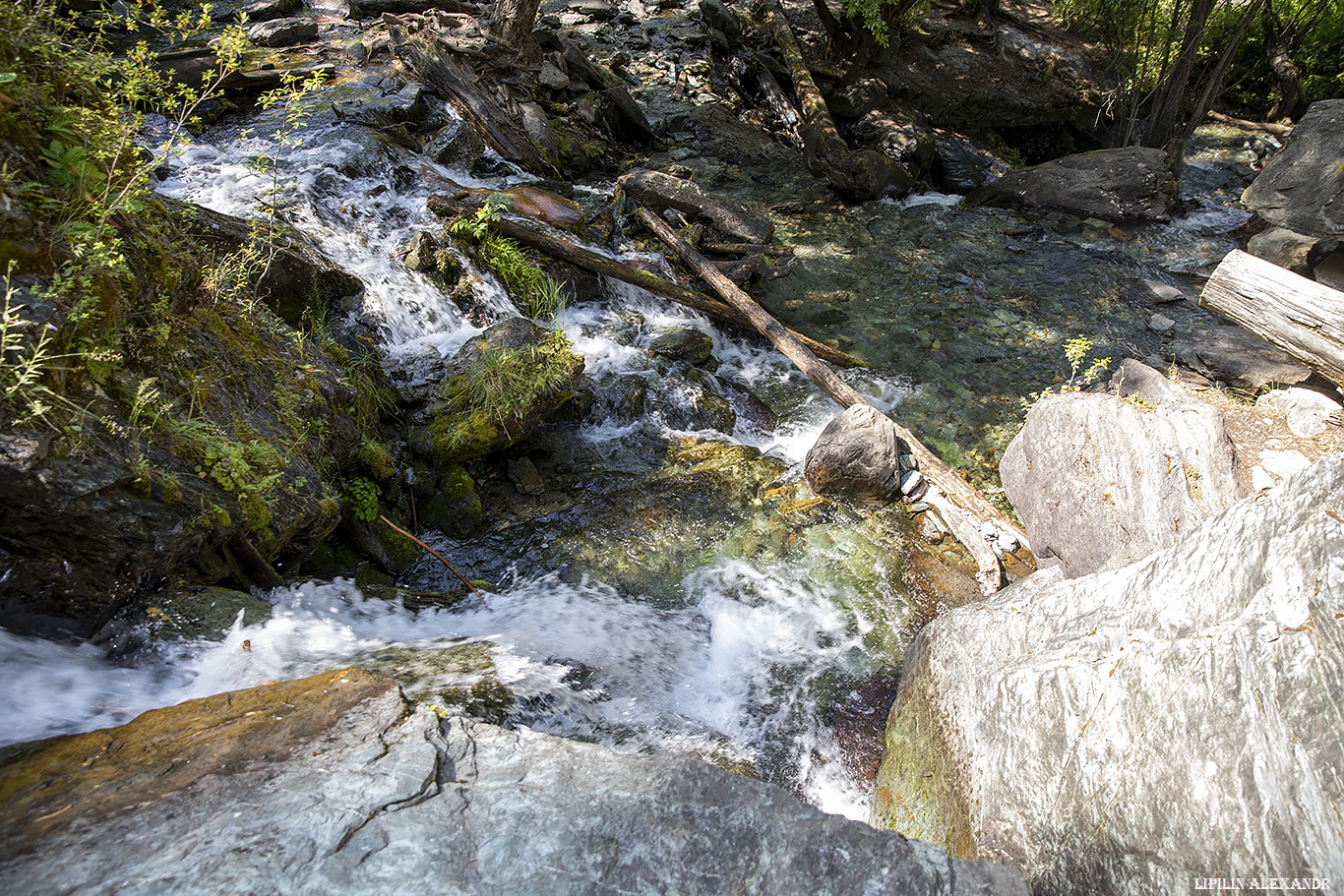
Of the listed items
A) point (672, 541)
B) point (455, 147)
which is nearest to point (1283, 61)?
point (455, 147)

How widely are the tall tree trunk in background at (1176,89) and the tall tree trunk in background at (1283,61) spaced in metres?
2.63

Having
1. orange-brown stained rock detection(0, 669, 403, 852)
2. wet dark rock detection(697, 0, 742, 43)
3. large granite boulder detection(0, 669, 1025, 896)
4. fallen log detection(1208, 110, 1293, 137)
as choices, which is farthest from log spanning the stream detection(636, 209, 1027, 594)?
fallen log detection(1208, 110, 1293, 137)

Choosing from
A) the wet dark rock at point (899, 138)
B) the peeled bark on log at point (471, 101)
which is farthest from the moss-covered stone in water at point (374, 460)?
the wet dark rock at point (899, 138)

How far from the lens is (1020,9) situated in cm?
1466

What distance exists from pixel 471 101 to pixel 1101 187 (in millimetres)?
9527

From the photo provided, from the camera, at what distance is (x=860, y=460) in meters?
5.27

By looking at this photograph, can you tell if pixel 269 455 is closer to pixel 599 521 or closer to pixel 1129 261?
pixel 599 521

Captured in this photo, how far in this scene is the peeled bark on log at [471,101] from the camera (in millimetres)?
8984

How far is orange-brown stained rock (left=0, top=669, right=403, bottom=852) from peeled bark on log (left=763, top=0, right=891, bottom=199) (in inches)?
405

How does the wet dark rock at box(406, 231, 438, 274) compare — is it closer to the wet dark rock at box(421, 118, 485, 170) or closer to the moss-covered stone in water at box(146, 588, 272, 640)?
the wet dark rock at box(421, 118, 485, 170)

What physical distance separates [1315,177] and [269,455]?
27.5 feet

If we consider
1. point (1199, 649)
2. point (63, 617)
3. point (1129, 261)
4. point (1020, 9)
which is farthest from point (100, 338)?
point (1020, 9)

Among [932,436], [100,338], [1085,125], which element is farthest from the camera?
[1085,125]

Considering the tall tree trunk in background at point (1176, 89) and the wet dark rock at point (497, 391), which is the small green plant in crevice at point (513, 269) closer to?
the wet dark rock at point (497, 391)
